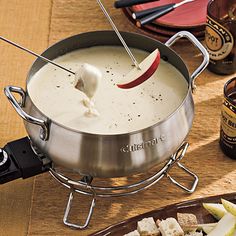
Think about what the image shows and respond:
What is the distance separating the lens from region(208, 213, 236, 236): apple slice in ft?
5.24

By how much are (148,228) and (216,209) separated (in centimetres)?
18

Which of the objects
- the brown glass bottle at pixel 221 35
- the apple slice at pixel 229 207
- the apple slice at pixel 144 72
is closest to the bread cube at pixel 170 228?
the apple slice at pixel 229 207

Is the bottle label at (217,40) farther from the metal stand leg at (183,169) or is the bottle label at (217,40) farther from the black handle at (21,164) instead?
the black handle at (21,164)

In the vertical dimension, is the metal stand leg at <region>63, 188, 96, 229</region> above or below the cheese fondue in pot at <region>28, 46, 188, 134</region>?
below

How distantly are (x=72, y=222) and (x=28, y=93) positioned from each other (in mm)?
341

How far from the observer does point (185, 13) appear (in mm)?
2344

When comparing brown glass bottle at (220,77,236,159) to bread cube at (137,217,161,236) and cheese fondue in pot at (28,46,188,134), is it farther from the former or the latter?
bread cube at (137,217,161,236)

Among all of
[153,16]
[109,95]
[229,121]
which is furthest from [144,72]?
[153,16]

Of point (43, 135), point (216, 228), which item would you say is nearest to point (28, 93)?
point (43, 135)

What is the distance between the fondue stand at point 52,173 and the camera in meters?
1.73

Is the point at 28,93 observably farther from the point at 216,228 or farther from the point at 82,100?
the point at 216,228

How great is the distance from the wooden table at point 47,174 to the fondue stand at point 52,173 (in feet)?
0.09

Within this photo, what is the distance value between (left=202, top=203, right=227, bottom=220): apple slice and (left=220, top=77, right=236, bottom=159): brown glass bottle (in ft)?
0.79

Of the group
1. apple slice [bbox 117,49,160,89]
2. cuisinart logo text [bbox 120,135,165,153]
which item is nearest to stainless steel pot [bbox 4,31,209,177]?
cuisinart logo text [bbox 120,135,165,153]
